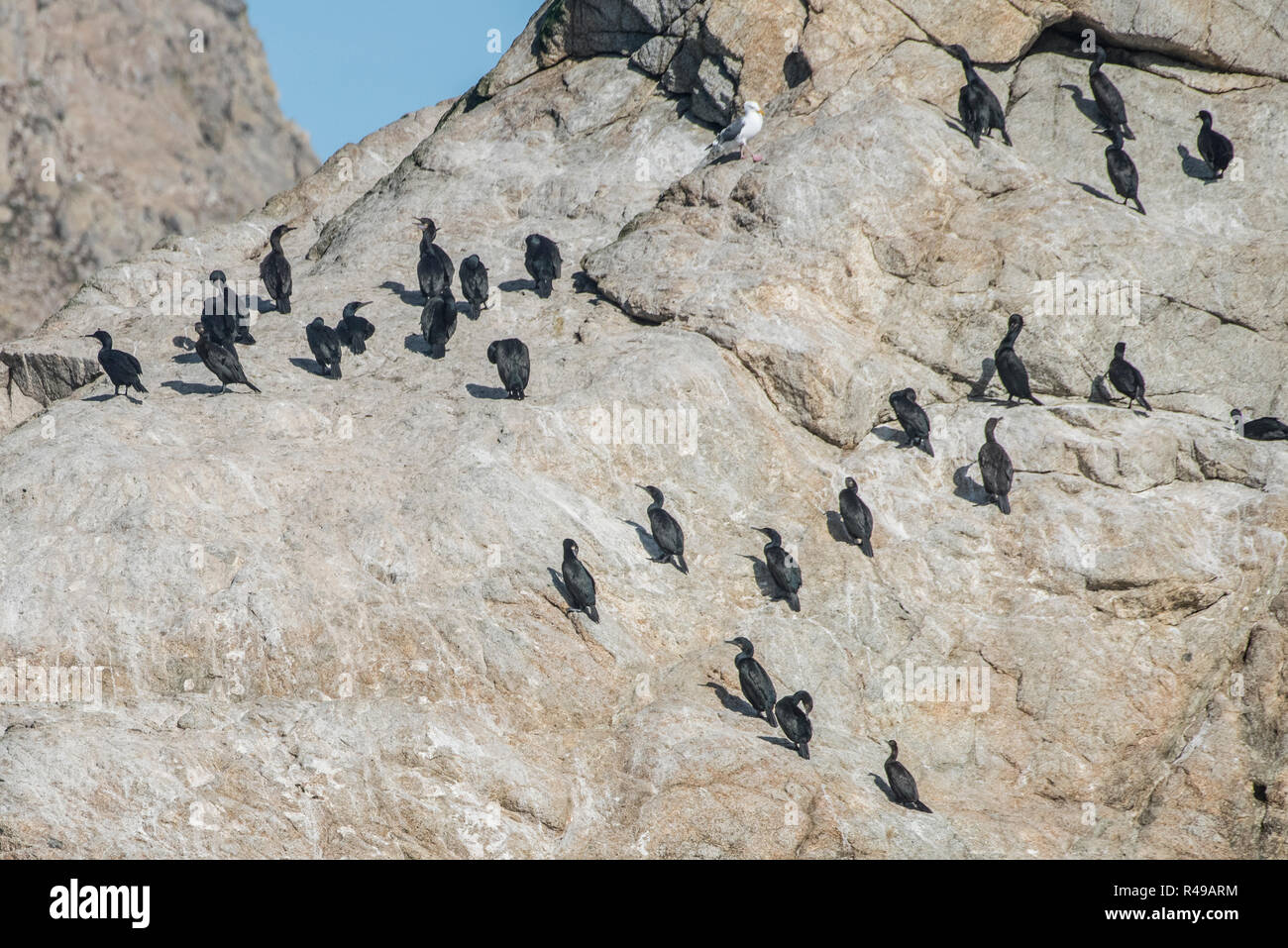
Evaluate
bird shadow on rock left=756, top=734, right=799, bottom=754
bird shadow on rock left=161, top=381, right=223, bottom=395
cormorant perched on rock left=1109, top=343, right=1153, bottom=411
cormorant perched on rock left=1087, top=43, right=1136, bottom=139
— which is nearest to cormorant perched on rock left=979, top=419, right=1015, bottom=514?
cormorant perched on rock left=1109, top=343, right=1153, bottom=411

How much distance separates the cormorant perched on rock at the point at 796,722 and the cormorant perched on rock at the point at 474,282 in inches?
374

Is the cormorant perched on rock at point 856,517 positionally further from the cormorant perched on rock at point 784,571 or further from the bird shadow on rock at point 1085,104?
the bird shadow on rock at point 1085,104

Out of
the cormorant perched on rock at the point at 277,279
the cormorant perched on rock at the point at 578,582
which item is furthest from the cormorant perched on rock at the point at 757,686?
the cormorant perched on rock at the point at 277,279

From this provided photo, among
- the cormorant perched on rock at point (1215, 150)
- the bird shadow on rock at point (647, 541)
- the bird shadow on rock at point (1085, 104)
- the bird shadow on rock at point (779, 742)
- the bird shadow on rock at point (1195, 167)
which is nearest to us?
the bird shadow on rock at point (779, 742)

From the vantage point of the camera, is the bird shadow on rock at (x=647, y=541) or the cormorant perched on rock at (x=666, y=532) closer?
the cormorant perched on rock at (x=666, y=532)

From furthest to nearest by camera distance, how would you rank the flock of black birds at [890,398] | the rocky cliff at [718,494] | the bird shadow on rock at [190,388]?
the bird shadow on rock at [190,388] < the flock of black birds at [890,398] < the rocky cliff at [718,494]

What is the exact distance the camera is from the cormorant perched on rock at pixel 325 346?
21.2 metres

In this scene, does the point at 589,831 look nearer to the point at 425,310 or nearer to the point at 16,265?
the point at 425,310

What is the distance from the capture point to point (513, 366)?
66.4 ft

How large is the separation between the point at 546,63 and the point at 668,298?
33.0 ft

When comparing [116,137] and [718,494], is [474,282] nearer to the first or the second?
[718,494]

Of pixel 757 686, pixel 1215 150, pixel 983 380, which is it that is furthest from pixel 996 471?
pixel 1215 150

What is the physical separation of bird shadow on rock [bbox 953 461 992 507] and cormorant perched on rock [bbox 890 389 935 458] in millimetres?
577

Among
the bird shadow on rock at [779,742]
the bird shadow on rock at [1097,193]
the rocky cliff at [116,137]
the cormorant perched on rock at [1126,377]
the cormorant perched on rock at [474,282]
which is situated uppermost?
the rocky cliff at [116,137]
